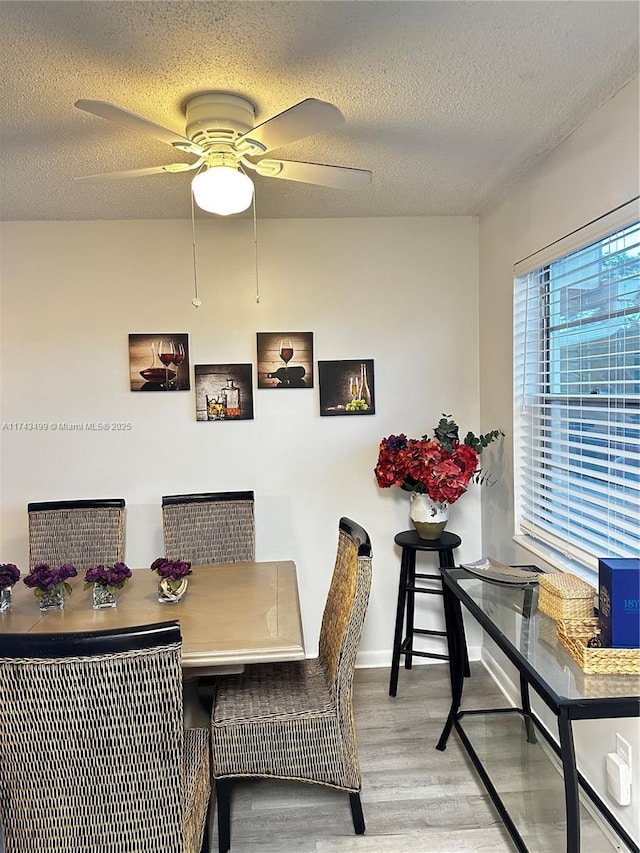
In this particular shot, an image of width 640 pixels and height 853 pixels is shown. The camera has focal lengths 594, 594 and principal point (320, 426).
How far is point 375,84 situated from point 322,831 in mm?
2527

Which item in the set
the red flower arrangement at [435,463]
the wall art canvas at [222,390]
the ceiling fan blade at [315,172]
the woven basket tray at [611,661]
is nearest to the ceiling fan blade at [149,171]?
the ceiling fan blade at [315,172]

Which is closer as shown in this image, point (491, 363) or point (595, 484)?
point (595, 484)

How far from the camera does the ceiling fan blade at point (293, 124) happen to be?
1.53 meters

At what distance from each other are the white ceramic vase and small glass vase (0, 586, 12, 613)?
6.12 ft

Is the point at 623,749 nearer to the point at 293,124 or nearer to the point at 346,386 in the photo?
the point at 346,386

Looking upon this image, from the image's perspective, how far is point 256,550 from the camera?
336 cm

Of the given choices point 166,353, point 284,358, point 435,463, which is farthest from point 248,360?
point 435,463

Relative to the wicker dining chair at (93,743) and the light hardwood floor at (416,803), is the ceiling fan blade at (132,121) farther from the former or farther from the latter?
the light hardwood floor at (416,803)

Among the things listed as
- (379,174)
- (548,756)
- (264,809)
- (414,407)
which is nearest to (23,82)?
(379,174)

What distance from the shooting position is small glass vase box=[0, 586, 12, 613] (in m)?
2.26

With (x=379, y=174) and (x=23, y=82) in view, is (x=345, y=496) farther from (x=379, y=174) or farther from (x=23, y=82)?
(x=23, y=82)

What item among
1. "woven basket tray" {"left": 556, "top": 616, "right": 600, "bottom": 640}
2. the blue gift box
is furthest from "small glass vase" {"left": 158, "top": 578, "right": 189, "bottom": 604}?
the blue gift box

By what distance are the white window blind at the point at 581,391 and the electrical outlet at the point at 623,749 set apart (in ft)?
1.89

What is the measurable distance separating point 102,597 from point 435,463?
1.62 metres
